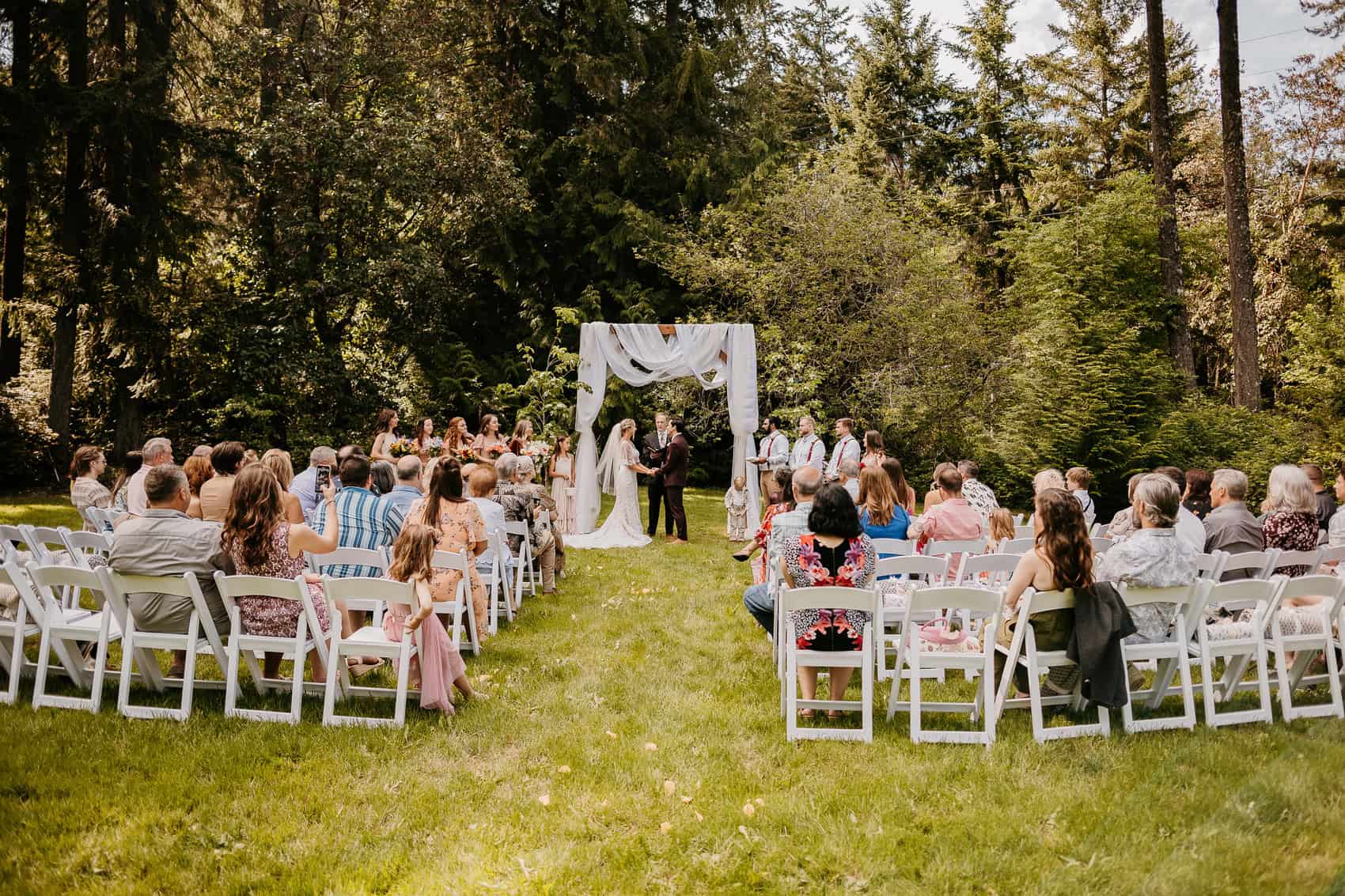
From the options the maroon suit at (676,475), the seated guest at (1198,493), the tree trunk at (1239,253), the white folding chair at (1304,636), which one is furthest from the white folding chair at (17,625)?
the tree trunk at (1239,253)

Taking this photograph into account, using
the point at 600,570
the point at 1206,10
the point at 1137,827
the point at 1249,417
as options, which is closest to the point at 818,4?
the point at 1249,417

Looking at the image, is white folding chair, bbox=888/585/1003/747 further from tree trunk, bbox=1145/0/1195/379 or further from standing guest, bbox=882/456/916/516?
tree trunk, bbox=1145/0/1195/379

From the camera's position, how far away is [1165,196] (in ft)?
58.3

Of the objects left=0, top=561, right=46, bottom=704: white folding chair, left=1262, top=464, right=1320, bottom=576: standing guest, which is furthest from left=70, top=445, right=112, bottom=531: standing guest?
left=1262, top=464, right=1320, bottom=576: standing guest

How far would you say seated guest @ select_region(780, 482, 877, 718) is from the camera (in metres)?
5.09

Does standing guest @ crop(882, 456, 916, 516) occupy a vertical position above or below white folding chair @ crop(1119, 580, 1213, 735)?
above

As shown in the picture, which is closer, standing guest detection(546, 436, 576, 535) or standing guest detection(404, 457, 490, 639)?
standing guest detection(404, 457, 490, 639)

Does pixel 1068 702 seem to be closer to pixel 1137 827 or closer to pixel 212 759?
pixel 1137 827

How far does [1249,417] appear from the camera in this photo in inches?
553

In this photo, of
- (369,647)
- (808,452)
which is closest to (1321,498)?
(808,452)

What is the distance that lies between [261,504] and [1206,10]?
934 cm

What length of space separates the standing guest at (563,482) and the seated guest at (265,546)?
7.05 m

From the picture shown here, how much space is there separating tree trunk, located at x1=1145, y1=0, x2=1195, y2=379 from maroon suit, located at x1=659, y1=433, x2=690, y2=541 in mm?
10069

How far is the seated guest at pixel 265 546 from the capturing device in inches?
195
